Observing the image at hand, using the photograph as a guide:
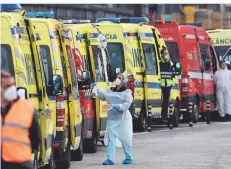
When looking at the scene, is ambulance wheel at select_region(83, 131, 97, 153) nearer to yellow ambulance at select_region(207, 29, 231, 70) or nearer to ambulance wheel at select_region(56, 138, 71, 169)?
ambulance wheel at select_region(56, 138, 71, 169)

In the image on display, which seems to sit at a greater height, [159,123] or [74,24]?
[74,24]

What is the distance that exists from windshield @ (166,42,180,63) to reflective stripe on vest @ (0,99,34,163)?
1963 centimetres

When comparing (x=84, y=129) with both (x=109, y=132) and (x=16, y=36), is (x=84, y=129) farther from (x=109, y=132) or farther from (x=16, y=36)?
(x=16, y=36)

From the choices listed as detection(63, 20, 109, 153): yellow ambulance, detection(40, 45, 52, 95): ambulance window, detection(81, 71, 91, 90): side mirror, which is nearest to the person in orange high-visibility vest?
detection(40, 45, 52, 95): ambulance window

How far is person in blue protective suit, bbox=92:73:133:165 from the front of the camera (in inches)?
711

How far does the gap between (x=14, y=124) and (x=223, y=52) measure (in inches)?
954

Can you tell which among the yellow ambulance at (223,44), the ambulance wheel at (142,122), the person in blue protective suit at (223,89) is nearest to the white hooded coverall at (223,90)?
the person in blue protective suit at (223,89)

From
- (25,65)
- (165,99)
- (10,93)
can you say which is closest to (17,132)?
(10,93)

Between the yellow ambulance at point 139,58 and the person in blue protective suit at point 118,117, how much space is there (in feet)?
19.8

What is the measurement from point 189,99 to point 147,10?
3414 centimetres

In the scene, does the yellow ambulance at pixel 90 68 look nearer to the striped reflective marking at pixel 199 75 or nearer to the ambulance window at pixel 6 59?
the ambulance window at pixel 6 59

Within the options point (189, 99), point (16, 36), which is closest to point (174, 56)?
point (189, 99)

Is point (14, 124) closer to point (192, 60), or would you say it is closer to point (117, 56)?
point (117, 56)

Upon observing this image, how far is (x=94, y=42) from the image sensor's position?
67.6 feet
